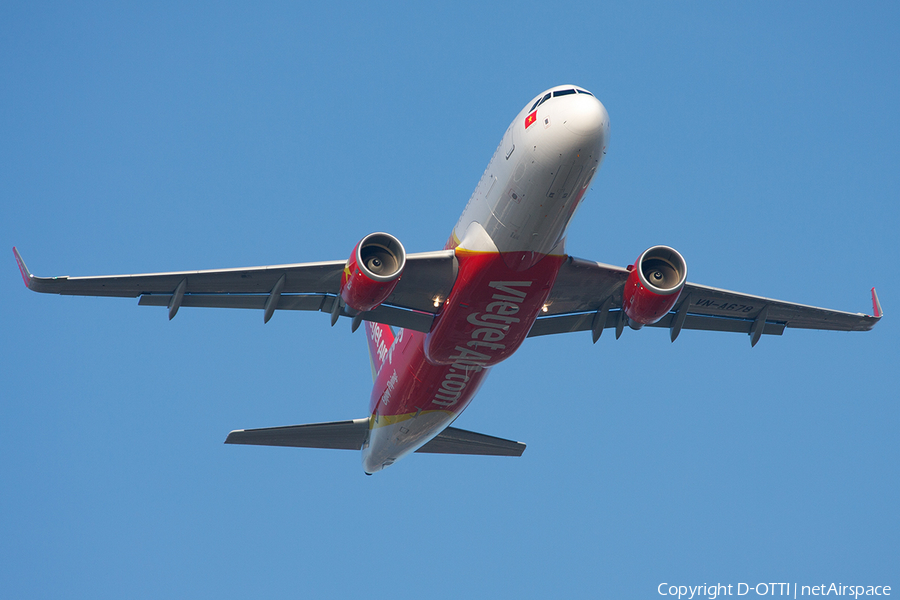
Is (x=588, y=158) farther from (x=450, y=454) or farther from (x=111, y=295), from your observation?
(x=450, y=454)

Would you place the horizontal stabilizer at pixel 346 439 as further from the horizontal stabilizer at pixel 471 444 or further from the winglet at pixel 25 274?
the winglet at pixel 25 274

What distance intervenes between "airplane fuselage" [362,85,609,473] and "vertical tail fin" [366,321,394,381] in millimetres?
2268

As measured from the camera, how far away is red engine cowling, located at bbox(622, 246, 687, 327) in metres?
23.0

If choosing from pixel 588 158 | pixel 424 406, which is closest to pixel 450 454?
pixel 424 406

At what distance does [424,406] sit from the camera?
2658cm

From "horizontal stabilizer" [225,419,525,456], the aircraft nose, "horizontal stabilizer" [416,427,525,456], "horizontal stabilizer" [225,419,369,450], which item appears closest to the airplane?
the aircraft nose

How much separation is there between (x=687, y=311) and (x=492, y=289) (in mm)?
8180

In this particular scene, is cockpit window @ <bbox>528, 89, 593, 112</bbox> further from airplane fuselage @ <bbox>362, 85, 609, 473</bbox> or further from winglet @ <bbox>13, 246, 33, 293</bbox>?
winglet @ <bbox>13, 246, 33, 293</bbox>

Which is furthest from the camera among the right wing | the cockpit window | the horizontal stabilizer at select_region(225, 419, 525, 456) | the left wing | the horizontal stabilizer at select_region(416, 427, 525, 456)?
the horizontal stabilizer at select_region(416, 427, 525, 456)

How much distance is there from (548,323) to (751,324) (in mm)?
6784

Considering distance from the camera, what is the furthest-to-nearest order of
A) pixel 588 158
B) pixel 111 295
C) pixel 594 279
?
pixel 594 279 < pixel 111 295 < pixel 588 158

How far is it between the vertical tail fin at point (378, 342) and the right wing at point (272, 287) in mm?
3856

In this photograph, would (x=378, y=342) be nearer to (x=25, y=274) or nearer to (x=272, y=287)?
(x=272, y=287)

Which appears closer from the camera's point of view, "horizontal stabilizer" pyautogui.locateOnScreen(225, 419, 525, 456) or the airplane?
the airplane
